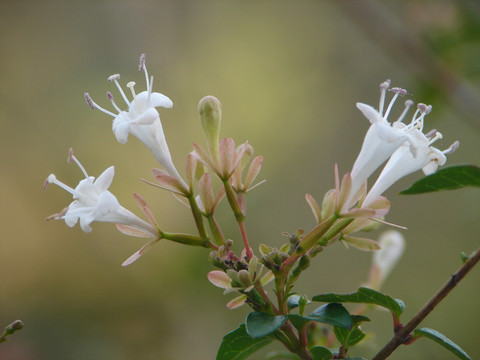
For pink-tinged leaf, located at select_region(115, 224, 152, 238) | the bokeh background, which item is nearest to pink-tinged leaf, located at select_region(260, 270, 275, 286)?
pink-tinged leaf, located at select_region(115, 224, 152, 238)

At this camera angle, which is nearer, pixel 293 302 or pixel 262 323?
pixel 262 323

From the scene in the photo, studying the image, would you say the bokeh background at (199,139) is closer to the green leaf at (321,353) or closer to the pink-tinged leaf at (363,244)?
the pink-tinged leaf at (363,244)

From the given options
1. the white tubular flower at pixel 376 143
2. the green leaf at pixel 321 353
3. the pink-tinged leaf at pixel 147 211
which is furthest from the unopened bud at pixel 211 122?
the green leaf at pixel 321 353

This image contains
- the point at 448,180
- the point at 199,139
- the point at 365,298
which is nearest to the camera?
the point at 448,180

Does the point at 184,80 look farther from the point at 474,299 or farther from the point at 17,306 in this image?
the point at 474,299

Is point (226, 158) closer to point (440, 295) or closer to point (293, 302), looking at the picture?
point (293, 302)

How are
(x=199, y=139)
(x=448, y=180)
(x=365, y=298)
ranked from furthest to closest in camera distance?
(x=199, y=139) < (x=365, y=298) < (x=448, y=180)

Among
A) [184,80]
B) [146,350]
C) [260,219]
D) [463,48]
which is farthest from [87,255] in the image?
[463,48]

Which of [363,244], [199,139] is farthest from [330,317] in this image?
[199,139]
